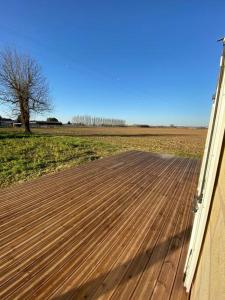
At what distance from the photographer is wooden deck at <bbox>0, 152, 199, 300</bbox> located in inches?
60.9

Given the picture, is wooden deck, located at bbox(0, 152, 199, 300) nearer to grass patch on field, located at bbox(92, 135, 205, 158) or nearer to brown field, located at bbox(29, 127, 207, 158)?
grass patch on field, located at bbox(92, 135, 205, 158)

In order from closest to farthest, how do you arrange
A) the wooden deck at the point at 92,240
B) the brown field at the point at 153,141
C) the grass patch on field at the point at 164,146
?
the wooden deck at the point at 92,240, the grass patch on field at the point at 164,146, the brown field at the point at 153,141

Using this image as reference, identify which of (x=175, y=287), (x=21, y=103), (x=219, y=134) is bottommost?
(x=175, y=287)

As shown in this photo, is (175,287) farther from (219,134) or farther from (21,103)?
(21,103)

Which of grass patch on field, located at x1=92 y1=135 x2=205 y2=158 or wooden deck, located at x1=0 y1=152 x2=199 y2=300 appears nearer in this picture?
wooden deck, located at x1=0 y1=152 x2=199 y2=300

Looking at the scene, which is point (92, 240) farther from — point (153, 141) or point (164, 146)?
point (153, 141)

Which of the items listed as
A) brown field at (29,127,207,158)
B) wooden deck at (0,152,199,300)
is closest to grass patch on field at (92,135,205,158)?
brown field at (29,127,207,158)

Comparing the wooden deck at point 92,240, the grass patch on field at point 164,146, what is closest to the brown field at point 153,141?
the grass patch on field at point 164,146

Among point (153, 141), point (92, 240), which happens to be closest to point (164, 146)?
point (153, 141)

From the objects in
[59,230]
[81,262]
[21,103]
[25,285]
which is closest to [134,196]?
[59,230]

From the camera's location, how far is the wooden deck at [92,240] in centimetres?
155

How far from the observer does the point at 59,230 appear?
7.36 feet

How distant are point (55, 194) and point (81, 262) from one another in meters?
1.68

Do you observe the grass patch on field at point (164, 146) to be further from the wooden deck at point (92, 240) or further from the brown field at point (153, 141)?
the wooden deck at point (92, 240)
